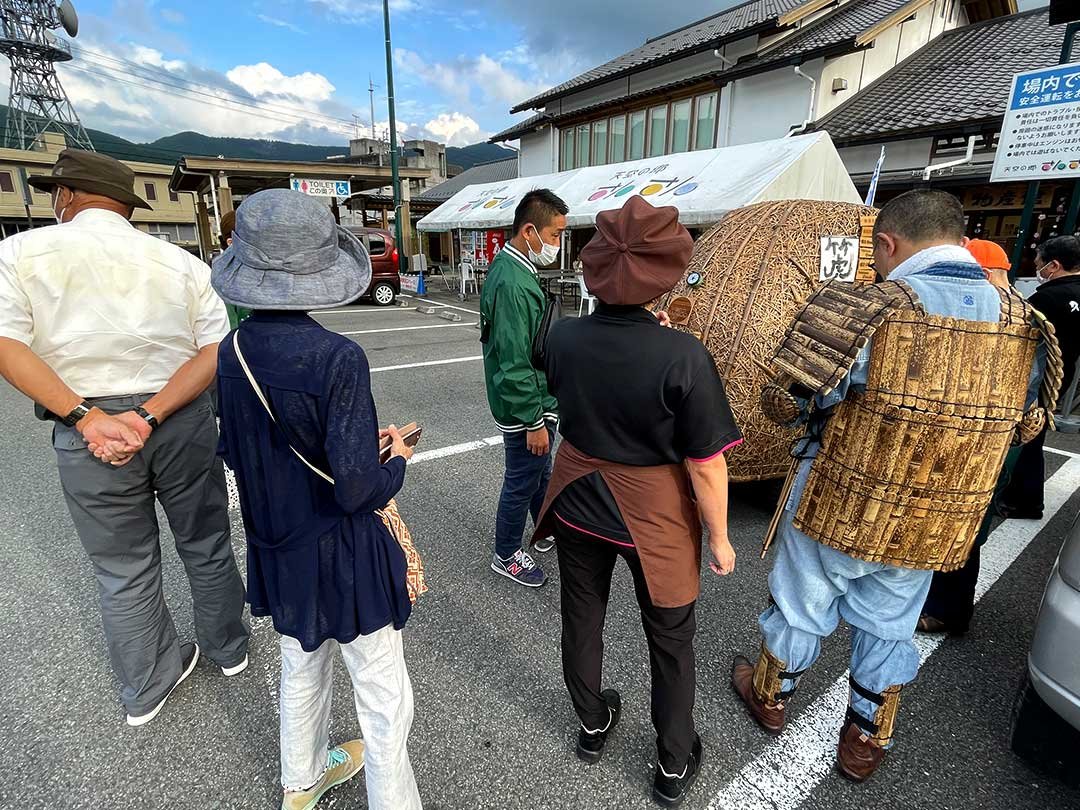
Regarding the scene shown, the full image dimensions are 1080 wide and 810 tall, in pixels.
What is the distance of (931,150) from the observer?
31.5ft

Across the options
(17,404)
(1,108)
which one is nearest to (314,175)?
(17,404)

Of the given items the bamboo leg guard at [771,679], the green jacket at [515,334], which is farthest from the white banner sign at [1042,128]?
the bamboo leg guard at [771,679]

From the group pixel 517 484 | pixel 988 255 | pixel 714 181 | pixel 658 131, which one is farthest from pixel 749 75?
pixel 517 484

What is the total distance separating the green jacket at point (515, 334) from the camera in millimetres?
2596

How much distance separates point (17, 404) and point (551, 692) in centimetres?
684

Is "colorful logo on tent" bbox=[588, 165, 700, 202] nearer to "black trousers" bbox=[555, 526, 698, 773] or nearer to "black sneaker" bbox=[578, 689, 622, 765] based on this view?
"black trousers" bbox=[555, 526, 698, 773]

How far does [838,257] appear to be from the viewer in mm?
3332

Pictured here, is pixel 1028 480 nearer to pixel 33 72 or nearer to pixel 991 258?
pixel 991 258

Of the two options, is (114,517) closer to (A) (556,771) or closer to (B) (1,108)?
(A) (556,771)

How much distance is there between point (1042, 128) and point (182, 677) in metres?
8.62

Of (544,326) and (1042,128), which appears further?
(1042,128)

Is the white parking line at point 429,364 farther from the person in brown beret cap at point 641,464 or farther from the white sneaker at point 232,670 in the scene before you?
the person in brown beret cap at point 641,464

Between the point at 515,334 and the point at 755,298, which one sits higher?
the point at 755,298

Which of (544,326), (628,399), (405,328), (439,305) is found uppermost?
(544,326)
